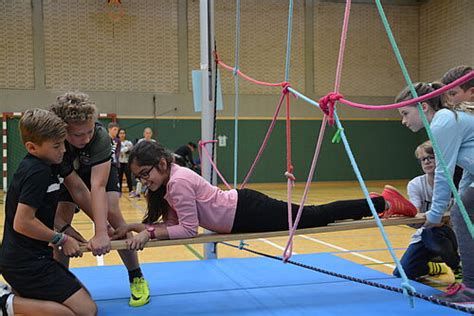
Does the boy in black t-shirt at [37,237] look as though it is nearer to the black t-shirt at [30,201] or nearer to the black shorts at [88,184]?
the black t-shirt at [30,201]

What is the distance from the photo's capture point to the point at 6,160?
885 centimetres

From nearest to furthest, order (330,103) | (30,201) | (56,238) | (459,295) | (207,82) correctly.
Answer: (30,201)
(56,238)
(330,103)
(459,295)
(207,82)

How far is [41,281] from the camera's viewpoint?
1.95 metres

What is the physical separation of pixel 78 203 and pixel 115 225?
26 centimetres

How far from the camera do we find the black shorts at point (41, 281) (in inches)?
76.9

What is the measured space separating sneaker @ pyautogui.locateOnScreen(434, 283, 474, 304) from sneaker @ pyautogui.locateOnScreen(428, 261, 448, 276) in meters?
0.60

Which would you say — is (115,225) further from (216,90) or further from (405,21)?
(405,21)

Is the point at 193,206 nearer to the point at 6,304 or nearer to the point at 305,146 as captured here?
the point at 6,304

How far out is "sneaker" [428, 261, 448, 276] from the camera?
288 cm

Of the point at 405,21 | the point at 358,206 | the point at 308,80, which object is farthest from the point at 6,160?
the point at 405,21

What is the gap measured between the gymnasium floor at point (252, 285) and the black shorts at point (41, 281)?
0.32 metres

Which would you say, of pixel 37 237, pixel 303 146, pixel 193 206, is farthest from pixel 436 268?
pixel 303 146

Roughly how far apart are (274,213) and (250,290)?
1.41 feet

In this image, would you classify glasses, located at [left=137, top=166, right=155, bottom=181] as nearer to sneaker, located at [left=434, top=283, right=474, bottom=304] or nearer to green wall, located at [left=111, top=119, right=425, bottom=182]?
sneaker, located at [left=434, top=283, right=474, bottom=304]
